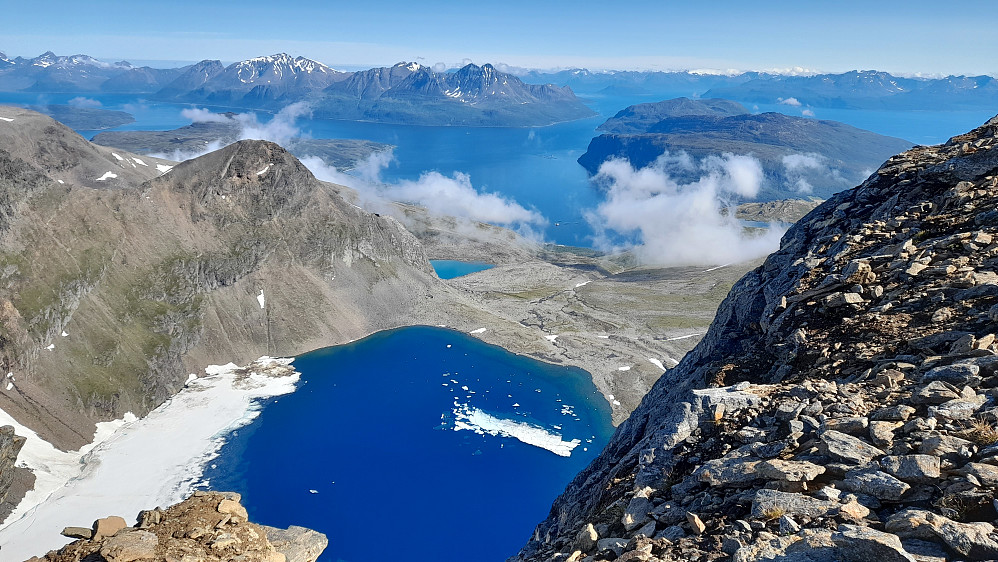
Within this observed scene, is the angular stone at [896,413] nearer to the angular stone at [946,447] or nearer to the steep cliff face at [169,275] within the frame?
the angular stone at [946,447]

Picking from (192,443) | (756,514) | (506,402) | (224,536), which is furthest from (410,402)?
(756,514)

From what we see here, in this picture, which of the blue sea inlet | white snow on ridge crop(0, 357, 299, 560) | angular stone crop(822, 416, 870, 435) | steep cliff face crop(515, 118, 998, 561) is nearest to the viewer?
steep cliff face crop(515, 118, 998, 561)

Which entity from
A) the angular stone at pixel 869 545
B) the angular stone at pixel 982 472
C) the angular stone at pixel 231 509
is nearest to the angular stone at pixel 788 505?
the angular stone at pixel 869 545

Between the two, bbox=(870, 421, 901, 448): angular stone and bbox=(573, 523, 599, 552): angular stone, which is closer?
bbox=(870, 421, 901, 448): angular stone

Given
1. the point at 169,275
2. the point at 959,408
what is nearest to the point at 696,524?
the point at 959,408

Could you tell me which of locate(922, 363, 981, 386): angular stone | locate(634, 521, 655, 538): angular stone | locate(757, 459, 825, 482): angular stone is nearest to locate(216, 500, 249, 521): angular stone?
locate(634, 521, 655, 538): angular stone

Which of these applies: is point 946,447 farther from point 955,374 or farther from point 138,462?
point 138,462

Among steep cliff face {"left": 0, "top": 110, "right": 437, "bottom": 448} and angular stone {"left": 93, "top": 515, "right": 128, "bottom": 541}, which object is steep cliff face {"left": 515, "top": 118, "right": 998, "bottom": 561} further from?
steep cliff face {"left": 0, "top": 110, "right": 437, "bottom": 448}
